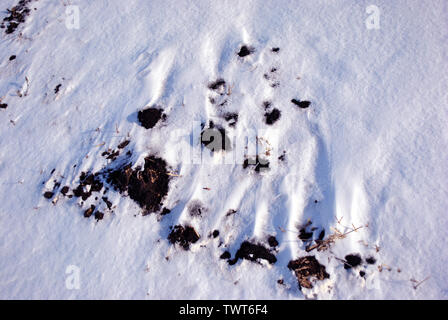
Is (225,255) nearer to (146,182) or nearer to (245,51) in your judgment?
(146,182)

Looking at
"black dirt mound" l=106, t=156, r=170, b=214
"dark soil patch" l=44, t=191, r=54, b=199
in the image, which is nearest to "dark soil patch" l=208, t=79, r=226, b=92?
"black dirt mound" l=106, t=156, r=170, b=214

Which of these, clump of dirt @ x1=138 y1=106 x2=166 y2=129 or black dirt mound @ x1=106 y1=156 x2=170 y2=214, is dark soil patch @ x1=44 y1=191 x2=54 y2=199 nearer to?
black dirt mound @ x1=106 y1=156 x2=170 y2=214

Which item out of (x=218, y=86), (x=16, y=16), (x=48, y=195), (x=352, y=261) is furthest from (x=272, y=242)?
(x=16, y=16)

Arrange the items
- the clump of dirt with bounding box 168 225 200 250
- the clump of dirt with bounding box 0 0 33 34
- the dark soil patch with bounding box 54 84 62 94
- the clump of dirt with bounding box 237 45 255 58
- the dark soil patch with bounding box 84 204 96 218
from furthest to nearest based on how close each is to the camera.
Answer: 1. the clump of dirt with bounding box 0 0 33 34
2. the dark soil patch with bounding box 54 84 62 94
3. the clump of dirt with bounding box 237 45 255 58
4. the dark soil patch with bounding box 84 204 96 218
5. the clump of dirt with bounding box 168 225 200 250

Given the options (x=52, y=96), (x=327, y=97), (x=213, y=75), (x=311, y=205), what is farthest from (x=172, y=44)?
(x=311, y=205)

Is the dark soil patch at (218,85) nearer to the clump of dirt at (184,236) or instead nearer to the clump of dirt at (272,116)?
the clump of dirt at (272,116)

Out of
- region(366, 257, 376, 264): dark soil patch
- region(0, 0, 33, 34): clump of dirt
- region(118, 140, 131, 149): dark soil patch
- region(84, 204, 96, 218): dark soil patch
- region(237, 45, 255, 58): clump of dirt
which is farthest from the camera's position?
region(0, 0, 33, 34): clump of dirt

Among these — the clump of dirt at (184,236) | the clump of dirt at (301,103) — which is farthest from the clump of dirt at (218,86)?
the clump of dirt at (184,236)
